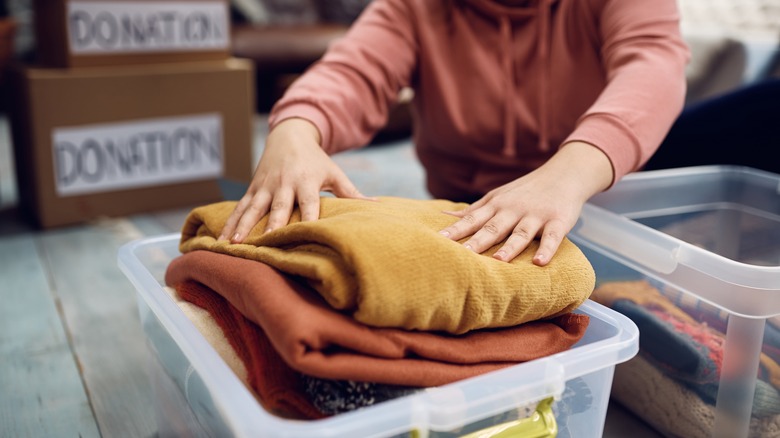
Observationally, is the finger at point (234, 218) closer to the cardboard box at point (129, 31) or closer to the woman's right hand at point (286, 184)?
the woman's right hand at point (286, 184)

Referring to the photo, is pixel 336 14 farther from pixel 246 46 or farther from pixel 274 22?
pixel 246 46

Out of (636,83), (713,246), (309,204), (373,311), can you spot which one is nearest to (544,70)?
(636,83)

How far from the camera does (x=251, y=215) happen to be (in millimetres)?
512

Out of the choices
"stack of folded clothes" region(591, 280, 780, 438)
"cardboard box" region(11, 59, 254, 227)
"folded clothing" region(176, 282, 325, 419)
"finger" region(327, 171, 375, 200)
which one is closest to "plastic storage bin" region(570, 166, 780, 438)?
"stack of folded clothes" region(591, 280, 780, 438)

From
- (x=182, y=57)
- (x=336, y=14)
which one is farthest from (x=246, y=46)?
(x=182, y=57)

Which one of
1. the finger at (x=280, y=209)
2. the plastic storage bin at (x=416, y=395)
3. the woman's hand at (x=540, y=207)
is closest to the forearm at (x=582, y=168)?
the woman's hand at (x=540, y=207)

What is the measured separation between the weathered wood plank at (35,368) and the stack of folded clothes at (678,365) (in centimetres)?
48

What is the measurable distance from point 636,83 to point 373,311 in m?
0.39

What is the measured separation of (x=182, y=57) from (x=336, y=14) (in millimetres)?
1507

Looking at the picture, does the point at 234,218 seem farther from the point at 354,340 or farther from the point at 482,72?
the point at 482,72

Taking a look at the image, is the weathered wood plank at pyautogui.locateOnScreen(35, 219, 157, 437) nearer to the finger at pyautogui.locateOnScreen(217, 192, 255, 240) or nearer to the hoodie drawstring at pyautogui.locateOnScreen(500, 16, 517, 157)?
the finger at pyautogui.locateOnScreen(217, 192, 255, 240)

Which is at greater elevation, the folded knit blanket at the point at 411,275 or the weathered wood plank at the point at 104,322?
the folded knit blanket at the point at 411,275

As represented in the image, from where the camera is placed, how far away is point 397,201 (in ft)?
1.77

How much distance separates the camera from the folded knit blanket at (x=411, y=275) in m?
0.37
